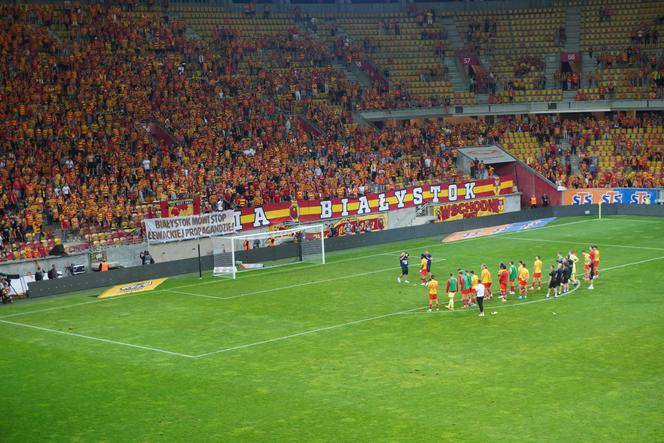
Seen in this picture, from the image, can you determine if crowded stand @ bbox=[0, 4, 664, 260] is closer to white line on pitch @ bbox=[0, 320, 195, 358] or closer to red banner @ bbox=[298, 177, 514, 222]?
red banner @ bbox=[298, 177, 514, 222]

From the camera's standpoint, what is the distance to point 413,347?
29578 mm

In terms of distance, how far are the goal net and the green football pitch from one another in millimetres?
2966

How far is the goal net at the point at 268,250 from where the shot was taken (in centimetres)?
4656

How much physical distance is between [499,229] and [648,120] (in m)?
18.5

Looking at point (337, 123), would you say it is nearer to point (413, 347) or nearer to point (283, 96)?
point (283, 96)

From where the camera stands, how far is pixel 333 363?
27969 mm

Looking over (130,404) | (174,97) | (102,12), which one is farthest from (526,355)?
(102,12)

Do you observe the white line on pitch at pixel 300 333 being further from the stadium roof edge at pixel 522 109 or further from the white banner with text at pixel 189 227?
the stadium roof edge at pixel 522 109

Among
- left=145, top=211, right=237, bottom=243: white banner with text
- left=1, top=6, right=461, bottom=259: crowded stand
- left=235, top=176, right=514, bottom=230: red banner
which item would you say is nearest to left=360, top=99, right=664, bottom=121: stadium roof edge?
left=1, top=6, right=461, bottom=259: crowded stand

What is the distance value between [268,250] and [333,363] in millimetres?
20995

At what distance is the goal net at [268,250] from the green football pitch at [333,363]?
2.97 metres

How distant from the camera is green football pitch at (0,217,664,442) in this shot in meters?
22.1

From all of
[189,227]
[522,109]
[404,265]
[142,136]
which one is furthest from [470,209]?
[142,136]

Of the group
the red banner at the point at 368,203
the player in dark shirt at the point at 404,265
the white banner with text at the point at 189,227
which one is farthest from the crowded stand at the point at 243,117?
the player in dark shirt at the point at 404,265
